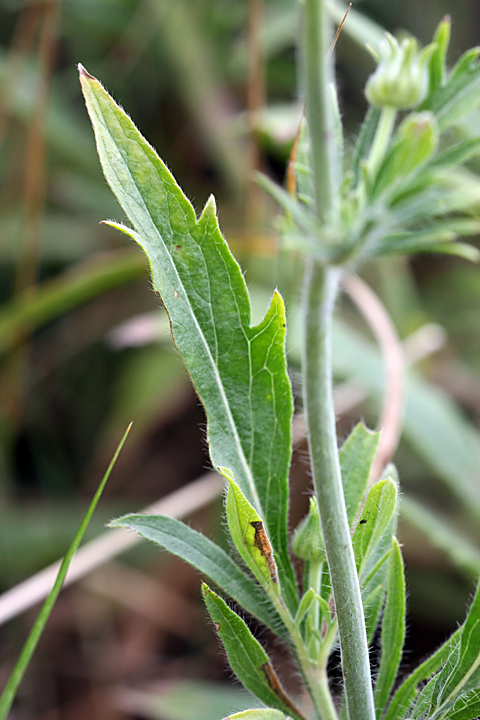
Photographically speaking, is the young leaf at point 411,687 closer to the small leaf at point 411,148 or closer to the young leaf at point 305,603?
the young leaf at point 305,603

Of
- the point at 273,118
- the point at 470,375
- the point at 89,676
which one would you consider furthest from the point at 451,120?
the point at 89,676

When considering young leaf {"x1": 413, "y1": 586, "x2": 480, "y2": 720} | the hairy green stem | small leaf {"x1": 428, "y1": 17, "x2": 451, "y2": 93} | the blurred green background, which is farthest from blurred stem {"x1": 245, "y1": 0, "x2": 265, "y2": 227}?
young leaf {"x1": 413, "y1": 586, "x2": 480, "y2": 720}

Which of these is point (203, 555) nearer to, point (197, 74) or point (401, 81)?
point (401, 81)

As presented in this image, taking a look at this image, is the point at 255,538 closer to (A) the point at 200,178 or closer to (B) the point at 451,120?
(B) the point at 451,120

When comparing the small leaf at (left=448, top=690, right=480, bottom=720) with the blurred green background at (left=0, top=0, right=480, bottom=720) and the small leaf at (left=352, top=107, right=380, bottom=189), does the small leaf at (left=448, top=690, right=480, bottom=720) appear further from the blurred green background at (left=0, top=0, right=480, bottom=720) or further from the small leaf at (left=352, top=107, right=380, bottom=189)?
the blurred green background at (left=0, top=0, right=480, bottom=720)

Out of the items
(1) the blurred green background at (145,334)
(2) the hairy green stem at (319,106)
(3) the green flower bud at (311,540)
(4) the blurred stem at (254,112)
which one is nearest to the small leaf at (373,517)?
(3) the green flower bud at (311,540)

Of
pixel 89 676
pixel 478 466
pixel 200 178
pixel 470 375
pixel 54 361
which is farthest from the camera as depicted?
pixel 200 178
